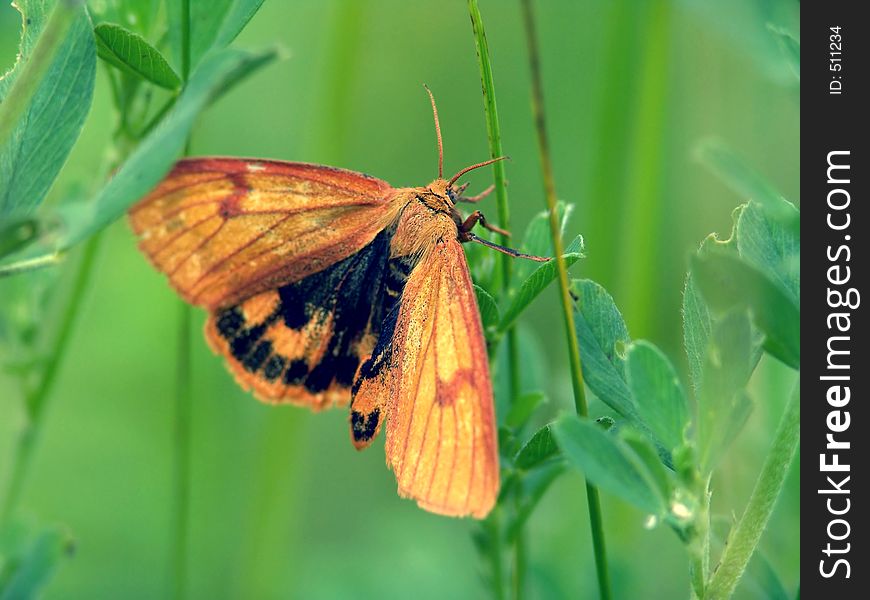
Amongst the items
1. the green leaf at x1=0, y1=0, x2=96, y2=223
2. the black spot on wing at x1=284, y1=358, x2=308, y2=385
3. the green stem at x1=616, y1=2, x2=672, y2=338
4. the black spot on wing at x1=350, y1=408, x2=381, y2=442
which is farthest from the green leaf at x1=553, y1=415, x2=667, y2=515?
the green stem at x1=616, y1=2, x2=672, y2=338

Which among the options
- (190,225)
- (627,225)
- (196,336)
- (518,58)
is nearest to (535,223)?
(190,225)

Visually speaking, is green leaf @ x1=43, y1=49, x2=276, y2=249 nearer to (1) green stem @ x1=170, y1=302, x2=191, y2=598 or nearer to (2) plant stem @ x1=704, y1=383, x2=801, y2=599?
(1) green stem @ x1=170, y1=302, x2=191, y2=598

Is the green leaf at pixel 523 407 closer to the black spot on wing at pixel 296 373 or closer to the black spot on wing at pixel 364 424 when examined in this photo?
the black spot on wing at pixel 364 424

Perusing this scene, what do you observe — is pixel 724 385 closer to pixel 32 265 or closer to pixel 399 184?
pixel 32 265

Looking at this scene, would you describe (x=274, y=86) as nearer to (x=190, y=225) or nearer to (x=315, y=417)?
(x=315, y=417)

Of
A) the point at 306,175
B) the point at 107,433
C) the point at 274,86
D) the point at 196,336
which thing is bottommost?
the point at 107,433

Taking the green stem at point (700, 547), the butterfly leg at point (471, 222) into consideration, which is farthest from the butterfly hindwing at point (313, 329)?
the green stem at point (700, 547)
